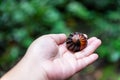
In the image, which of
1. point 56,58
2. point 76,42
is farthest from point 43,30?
point 56,58

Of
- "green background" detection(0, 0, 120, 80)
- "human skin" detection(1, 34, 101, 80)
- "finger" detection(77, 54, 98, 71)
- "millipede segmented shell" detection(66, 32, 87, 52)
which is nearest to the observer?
"human skin" detection(1, 34, 101, 80)

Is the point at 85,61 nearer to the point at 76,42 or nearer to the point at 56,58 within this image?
the point at 56,58

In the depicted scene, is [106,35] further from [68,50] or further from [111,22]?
[68,50]

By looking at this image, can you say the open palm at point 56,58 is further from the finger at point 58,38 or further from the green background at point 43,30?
the green background at point 43,30

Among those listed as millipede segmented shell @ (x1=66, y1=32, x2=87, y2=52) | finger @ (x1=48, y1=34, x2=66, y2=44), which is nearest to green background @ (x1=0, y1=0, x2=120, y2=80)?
millipede segmented shell @ (x1=66, y1=32, x2=87, y2=52)

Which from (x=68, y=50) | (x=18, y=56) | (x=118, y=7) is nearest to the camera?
(x=68, y=50)

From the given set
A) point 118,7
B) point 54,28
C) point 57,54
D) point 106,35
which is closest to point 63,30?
point 54,28

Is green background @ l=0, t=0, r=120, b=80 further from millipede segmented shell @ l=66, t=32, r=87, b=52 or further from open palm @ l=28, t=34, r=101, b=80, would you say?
open palm @ l=28, t=34, r=101, b=80

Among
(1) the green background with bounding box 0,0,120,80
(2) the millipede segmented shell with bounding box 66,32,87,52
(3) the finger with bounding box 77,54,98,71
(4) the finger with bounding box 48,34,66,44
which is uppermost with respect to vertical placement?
(4) the finger with bounding box 48,34,66,44
